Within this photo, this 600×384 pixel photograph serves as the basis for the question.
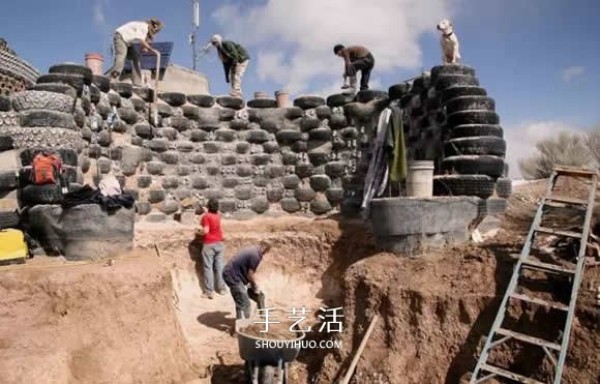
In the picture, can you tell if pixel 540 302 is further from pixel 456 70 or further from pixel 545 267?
pixel 456 70

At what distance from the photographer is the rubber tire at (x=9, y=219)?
271 inches

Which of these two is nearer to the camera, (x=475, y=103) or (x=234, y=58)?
(x=475, y=103)

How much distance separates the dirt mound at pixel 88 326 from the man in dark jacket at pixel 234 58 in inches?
212

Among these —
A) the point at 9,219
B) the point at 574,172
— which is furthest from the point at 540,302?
the point at 9,219

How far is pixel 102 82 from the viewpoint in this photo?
9.02 metres

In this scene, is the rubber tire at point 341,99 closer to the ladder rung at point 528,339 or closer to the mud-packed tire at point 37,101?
the mud-packed tire at point 37,101

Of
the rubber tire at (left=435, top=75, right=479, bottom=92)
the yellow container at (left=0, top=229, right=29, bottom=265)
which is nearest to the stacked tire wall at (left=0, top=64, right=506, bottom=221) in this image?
the rubber tire at (left=435, top=75, right=479, bottom=92)

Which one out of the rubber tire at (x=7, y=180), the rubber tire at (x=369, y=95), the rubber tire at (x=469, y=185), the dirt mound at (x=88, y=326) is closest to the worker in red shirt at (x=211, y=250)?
the dirt mound at (x=88, y=326)

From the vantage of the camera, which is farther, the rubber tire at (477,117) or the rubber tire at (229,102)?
the rubber tire at (229,102)

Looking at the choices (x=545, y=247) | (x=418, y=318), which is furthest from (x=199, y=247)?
(x=545, y=247)

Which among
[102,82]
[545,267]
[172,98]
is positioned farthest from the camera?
[172,98]

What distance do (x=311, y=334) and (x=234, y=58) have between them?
20.7 feet

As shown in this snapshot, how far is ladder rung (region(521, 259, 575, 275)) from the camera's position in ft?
16.9

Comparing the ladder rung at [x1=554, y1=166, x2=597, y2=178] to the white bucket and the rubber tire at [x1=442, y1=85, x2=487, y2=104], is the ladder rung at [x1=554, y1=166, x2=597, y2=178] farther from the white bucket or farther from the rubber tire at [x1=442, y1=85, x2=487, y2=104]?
the rubber tire at [x1=442, y1=85, x2=487, y2=104]
